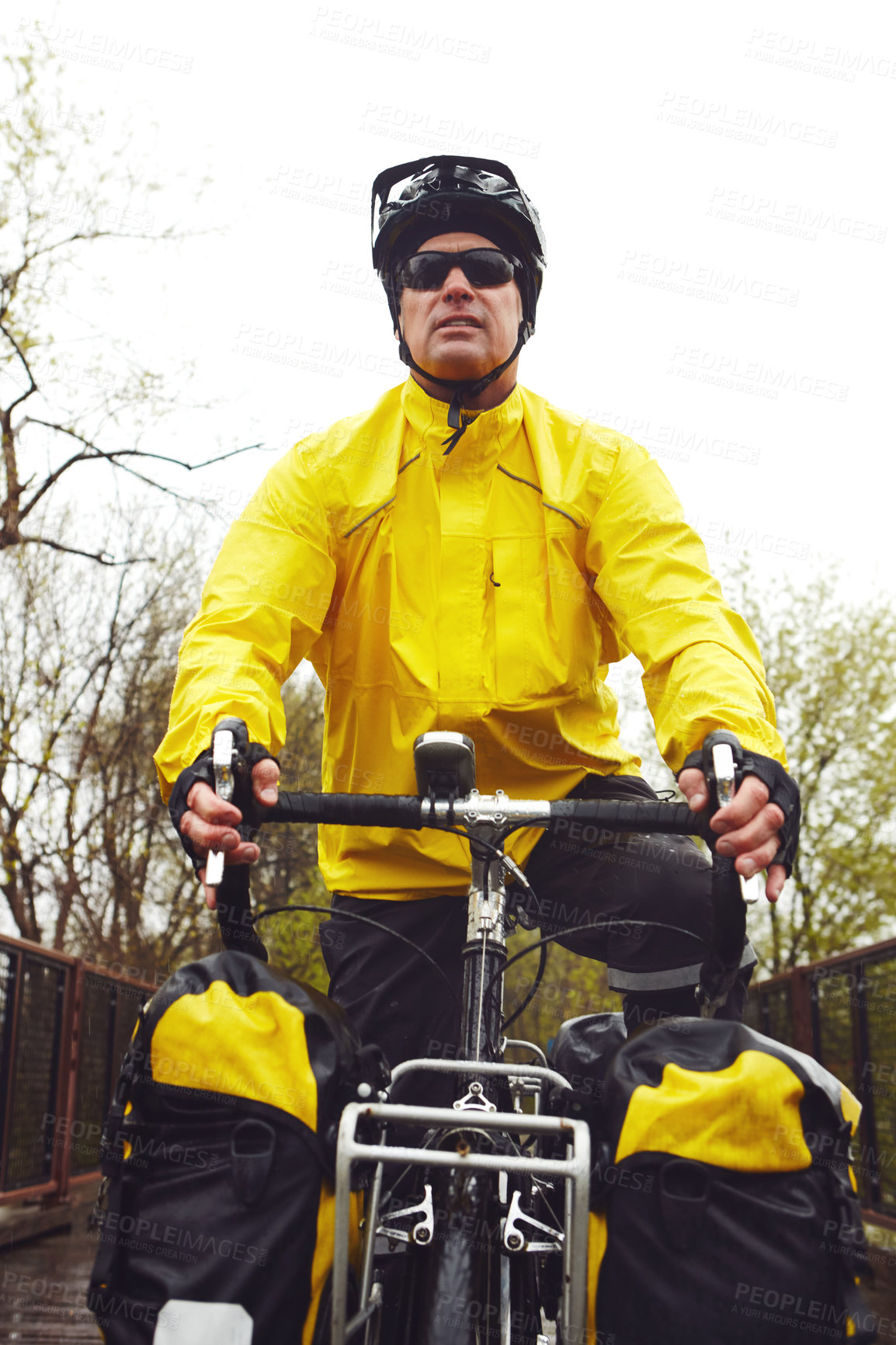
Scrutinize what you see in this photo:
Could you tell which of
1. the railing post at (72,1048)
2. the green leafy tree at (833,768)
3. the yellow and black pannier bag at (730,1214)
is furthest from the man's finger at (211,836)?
the green leafy tree at (833,768)

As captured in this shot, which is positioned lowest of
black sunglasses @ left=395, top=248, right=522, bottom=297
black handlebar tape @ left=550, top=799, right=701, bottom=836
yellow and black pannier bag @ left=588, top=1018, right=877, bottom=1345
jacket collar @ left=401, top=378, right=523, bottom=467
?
yellow and black pannier bag @ left=588, top=1018, right=877, bottom=1345

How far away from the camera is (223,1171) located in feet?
4.92

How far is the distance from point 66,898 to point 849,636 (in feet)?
37.9

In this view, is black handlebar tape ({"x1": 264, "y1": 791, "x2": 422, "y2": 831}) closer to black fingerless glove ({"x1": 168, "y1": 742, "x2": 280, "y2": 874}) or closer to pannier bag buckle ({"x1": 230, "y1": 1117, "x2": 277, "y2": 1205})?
black fingerless glove ({"x1": 168, "y1": 742, "x2": 280, "y2": 874})

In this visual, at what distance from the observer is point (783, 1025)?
7.75m

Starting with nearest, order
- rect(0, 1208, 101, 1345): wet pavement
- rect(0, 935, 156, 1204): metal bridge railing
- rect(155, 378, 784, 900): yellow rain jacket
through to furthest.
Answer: rect(155, 378, 784, 900): yellow rain jacket
rect(0, 1208, 101, 1345): wet pavement
rect(0, 935, 156, 1204): metal bridge railing

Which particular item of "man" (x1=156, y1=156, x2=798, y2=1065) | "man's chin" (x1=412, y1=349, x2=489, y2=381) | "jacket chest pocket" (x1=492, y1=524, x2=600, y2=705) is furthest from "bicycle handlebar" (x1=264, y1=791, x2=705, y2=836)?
"man's chin" (x1=412, y1=349, x2=489, y2=381)

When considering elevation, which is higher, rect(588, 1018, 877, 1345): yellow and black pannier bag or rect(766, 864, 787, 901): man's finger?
rect(766, 864, 787, 901): man's finger

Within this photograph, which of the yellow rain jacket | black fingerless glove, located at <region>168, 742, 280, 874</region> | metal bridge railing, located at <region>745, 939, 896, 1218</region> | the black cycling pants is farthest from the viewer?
metal bridge railing, located at <region>745, 939, 896, 1218</region>

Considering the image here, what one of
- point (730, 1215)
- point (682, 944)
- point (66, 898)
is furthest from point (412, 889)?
point (66, 898)

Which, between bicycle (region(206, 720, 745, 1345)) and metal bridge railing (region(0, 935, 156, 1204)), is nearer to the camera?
bicycle (region(206, 720, 745, 1345))

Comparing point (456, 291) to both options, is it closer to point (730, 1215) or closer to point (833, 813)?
point (730, 1215)

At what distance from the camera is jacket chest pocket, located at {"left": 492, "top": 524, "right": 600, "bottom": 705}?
2.61m

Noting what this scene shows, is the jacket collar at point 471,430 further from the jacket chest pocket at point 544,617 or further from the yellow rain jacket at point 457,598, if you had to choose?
the jacket chest pocket at point 544,617
